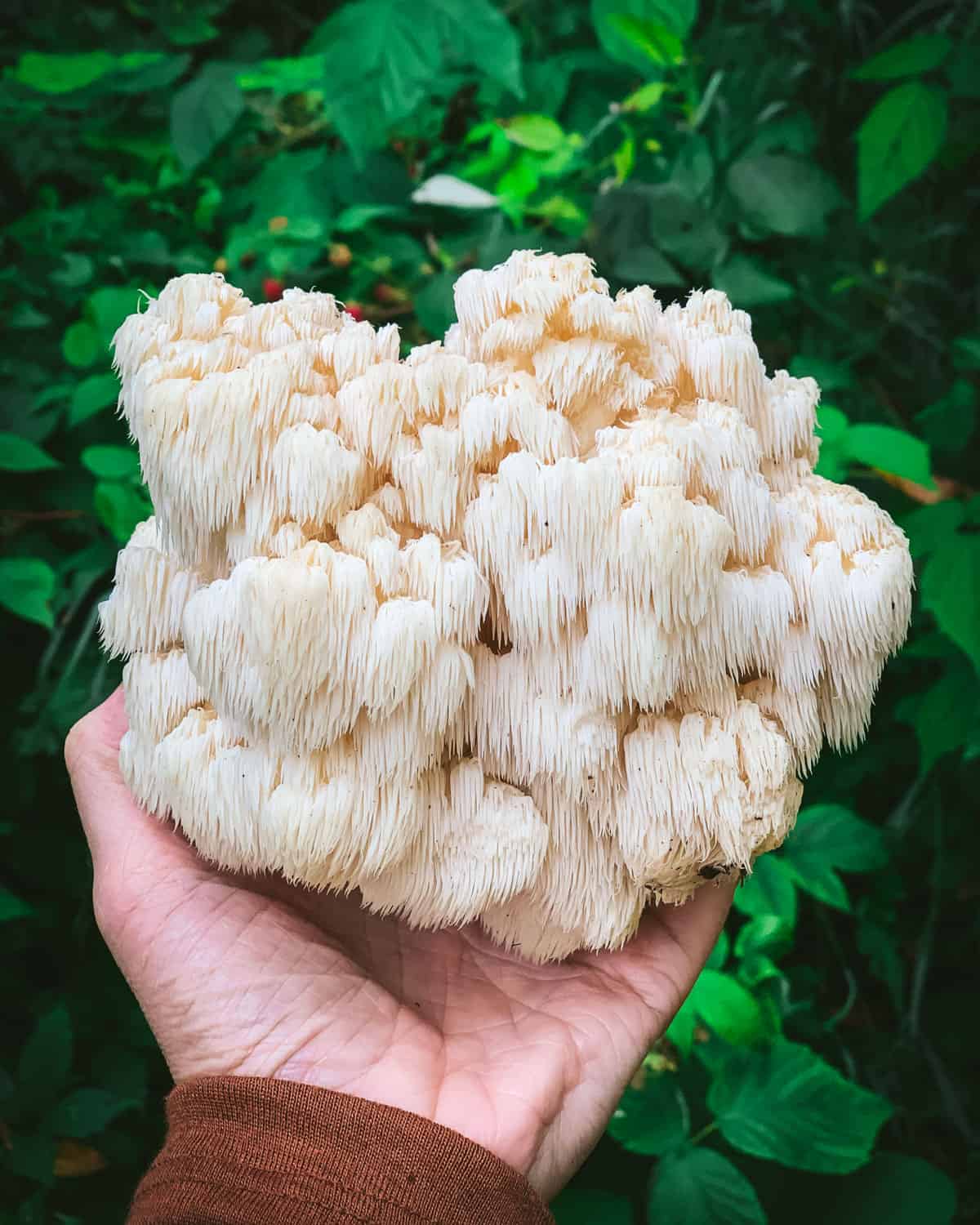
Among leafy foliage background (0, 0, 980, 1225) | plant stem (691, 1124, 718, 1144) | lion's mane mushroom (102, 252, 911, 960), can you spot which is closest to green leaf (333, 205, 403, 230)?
leafy foliage background (0, 0, 980, 1225)

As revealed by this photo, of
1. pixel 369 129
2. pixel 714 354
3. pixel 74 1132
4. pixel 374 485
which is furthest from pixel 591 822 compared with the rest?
pixel 369 129

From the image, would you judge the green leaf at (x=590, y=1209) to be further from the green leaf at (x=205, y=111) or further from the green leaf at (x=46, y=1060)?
the green leaf at (x=205, y=111)

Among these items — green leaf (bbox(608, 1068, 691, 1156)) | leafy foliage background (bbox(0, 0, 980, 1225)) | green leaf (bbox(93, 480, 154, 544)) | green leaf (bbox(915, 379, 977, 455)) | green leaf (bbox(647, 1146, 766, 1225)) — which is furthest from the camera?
green leaf (bbox(915, 379, 977, 455))

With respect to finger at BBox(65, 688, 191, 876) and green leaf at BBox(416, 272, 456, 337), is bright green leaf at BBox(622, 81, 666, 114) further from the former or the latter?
finger at BBox(65, 688, 191, 876)

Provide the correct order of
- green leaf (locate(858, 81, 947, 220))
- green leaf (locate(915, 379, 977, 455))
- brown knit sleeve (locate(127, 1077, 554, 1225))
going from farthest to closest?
green leaf (locate(915, 379, 977, 455)), green leaf (locate(858, 81, 947, 220)), brown knit sleeve (locate(127, 1077, 554, 1225))

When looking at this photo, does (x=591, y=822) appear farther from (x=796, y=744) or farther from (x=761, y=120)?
(x=761, y=120)

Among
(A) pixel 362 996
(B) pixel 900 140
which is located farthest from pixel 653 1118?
(B) pixel 900 140
